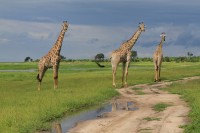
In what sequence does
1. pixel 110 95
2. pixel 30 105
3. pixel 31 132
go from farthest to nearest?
1. pixel 110 95
2. pixel 30 105
3. pixel 31 132

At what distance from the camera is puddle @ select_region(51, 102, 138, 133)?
15016mm

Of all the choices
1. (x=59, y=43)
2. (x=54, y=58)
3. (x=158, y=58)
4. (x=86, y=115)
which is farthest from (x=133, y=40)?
(x=86, y=115)

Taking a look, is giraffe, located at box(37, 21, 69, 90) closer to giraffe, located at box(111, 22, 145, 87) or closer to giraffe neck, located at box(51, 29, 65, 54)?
giraffe neck, located at box(51, 29, 65, 54)

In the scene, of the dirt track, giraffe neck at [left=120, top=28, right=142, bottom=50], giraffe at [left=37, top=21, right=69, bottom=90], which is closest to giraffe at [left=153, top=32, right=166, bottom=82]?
giraffe neck at [left=120, top=28, right=142, bottom=50]

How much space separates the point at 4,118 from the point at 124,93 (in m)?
12.2

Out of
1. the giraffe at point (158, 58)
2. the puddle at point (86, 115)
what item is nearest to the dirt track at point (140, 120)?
the puddle at point (86, 115)

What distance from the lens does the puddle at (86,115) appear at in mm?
15016

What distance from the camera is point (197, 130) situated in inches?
513

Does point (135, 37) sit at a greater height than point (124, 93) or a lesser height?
greater

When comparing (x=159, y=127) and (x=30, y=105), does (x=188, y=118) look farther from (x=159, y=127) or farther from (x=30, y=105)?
(x=30, y=105)

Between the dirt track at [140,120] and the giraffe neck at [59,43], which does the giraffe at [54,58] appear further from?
the dirt track at [140,120]

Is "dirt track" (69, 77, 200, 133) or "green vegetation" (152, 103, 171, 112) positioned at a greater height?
"green vegetation" (152, 103, 171, 112)

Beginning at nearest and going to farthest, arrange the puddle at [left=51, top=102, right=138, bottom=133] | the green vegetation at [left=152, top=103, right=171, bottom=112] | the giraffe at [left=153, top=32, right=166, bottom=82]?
1. the puddle at [left=51, top=102, right=138, bottom=133]
2. the green vegetation at [left=152, top=103, right=171, bottom=112]
3. the giraffe at [left=153, top=32, right=166, bottom=82]

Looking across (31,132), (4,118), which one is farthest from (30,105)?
(31,132)
